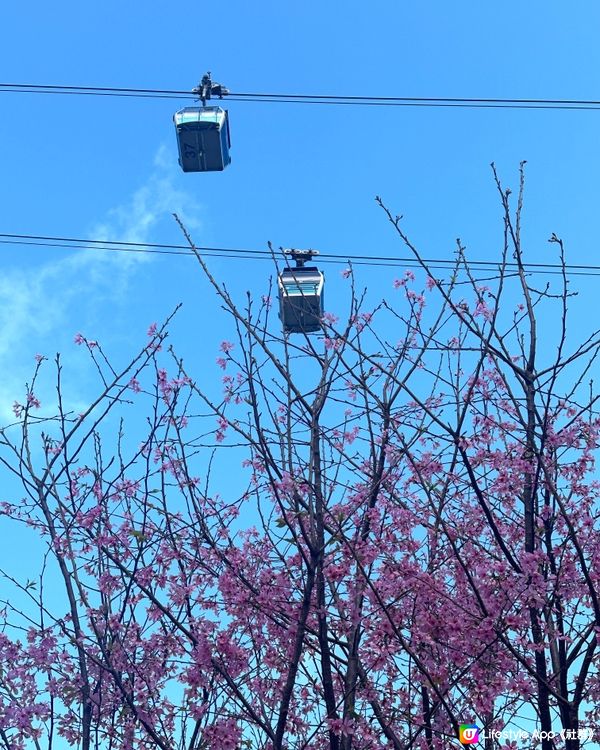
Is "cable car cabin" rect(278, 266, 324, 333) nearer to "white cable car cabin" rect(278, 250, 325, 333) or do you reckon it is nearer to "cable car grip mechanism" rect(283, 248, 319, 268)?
"white cable car cabin" rect(278, 250, 325, 333)

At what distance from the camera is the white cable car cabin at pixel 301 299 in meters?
5.64

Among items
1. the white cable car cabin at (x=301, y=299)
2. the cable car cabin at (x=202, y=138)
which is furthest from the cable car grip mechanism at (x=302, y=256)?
the cable car cabin at (x=202, y=138)

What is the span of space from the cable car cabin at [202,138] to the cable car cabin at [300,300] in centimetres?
163

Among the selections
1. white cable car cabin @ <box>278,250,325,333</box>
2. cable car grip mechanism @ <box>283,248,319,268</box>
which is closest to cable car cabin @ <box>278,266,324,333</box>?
white cable car cabin @ <box>278,250,325,333</box>

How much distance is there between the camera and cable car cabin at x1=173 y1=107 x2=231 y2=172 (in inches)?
282

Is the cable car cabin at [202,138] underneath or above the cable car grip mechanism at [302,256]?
above

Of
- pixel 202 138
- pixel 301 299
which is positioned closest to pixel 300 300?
pixel 301 299

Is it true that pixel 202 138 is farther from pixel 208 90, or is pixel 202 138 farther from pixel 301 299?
pixel 301 299

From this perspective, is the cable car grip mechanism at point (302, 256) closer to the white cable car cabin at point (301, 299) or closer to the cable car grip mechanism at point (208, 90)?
the white cable car cabin at point (301, 299)

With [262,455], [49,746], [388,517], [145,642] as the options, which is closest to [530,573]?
[388,517]

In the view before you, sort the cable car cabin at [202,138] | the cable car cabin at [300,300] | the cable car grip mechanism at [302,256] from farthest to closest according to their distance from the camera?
1. the cable car cabin at [202,138]
2. the cable car grip mechanism at [302,256]
3. the cable car cabin at [300,300]

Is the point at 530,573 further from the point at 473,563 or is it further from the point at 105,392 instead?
the point at 105,392

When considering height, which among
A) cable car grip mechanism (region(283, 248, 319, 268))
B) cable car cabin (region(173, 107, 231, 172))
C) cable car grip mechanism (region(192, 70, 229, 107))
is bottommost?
cable car grip mechanism (region(283, 248, 319, 268))

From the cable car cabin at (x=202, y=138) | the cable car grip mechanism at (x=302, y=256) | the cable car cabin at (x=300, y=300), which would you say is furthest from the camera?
the cable car cabin at (x=202, y=138)
